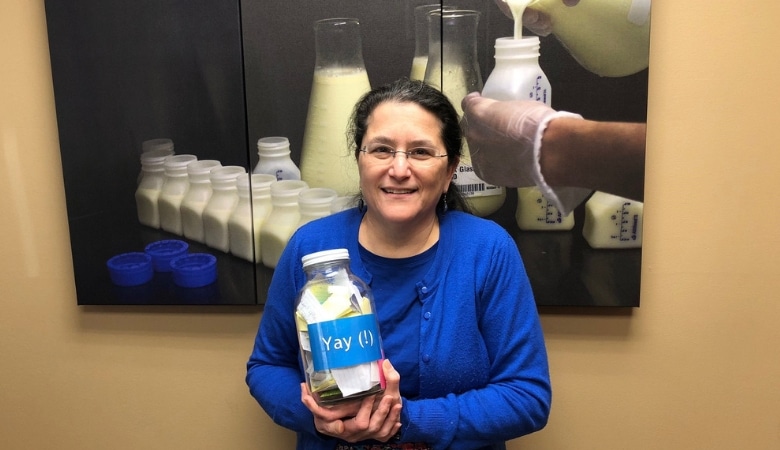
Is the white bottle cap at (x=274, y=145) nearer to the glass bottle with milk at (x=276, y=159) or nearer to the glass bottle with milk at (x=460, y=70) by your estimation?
the glass bottle with milk at (x=276, y=159)

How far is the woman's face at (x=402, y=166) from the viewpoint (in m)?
1.00

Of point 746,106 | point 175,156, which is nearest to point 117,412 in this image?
point 175,156

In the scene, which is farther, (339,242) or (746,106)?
(746,106)

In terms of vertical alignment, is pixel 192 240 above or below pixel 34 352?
above

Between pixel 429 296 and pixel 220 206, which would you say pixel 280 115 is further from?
pixel 429 296

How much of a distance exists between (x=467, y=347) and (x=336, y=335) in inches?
10.8

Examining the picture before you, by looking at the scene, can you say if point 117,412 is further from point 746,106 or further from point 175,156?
point 746,106

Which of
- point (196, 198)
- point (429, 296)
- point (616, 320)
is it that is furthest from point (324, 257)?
point (616, 320)

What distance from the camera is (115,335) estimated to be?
151 cm

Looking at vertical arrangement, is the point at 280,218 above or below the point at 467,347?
above

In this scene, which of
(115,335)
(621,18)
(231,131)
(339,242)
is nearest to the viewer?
(339,242)

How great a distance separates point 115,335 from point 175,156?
1.32ft

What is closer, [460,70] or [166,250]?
[460,70]

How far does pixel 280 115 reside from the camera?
134 centimetres
